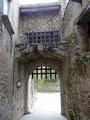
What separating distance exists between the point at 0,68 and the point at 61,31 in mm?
3706

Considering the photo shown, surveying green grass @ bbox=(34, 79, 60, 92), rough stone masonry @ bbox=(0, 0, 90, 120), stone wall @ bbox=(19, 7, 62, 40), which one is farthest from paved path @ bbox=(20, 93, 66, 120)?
green grass @ bbox=(34, 79, 60, 92)

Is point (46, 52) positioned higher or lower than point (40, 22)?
lower

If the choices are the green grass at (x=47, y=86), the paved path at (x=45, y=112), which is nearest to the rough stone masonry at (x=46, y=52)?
the paved path at (x=45, y=112)

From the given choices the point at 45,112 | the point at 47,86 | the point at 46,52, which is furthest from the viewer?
the point at 47,86

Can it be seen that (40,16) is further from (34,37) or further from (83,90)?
(83,90)

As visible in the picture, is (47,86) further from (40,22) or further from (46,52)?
(46,52)

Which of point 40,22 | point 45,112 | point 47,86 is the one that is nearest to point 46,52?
point 40,22

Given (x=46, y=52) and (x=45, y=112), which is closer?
(x=46, y=52)

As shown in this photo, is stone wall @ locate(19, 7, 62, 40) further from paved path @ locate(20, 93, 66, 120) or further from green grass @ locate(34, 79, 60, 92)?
green grass @ locate(34, 79, 60, 92)

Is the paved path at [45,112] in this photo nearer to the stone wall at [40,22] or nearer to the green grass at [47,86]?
the stone wall at [40,22]

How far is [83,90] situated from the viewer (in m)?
3.15

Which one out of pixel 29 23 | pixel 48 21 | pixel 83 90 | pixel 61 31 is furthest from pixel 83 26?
pixel 29 23

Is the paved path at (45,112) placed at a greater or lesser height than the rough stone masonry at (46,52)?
lesser

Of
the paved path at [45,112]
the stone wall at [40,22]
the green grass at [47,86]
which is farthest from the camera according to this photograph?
the green grass at [47,86]
